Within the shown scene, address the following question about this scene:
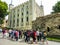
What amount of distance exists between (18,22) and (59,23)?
32.9 meters

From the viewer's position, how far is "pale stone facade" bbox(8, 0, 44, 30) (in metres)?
59.6

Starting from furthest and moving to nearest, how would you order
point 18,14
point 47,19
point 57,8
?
point 18,14 → point 57,8 → point 47,19

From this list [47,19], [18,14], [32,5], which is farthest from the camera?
[18,14]

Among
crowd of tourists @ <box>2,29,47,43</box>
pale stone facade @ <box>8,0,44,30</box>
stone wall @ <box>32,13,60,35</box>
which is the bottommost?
crowd of tourists @ <box>2,29,47,43</box>

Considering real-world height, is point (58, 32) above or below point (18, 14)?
below

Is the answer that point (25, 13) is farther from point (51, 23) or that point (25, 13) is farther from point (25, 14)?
point (51, 23)

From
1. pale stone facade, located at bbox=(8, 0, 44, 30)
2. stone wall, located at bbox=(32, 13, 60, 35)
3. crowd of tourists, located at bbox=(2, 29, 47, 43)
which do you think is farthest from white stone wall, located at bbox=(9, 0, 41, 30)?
Result: crowd of tourists, located at bbox=(2, 29, 47, 43)

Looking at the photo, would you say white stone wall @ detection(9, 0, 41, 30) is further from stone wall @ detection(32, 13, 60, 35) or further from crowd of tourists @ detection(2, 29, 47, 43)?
crowd of tourists @ detection(2, 29, 47, 43)

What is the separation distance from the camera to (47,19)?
41281 millimetres

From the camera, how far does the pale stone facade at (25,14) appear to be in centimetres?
5956

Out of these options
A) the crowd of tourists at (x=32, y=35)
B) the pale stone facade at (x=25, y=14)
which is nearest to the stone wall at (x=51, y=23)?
the crowd of tourists at (x=32, y=35)

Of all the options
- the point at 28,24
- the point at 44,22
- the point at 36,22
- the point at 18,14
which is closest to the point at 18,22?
the point at 18,14

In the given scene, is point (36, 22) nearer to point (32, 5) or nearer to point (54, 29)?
point (54, 29)

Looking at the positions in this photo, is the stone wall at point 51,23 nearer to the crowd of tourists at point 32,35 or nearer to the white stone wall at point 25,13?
the crowd of tourists at point 32,35
